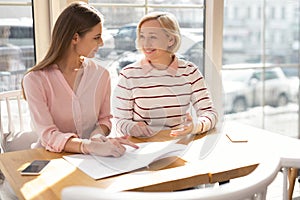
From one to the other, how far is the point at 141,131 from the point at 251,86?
216 cm

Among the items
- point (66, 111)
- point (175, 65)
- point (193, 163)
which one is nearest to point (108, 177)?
point (193, 163)

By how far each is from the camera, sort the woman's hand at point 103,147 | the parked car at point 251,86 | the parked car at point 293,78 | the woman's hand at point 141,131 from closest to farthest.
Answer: the woman's hand at point 103,147
the woman's hand at point 141,131
the parked car at point 251,86
the parked car at point 293,78

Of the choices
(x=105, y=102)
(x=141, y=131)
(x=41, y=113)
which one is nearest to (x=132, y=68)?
(x=105, y=102)

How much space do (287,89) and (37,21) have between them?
2474mm

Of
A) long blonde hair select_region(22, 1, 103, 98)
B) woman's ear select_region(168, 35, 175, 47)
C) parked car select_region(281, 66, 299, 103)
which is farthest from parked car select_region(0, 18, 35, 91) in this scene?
parked car select_region(281, 66, 299, 103)

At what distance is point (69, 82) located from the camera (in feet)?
5.42

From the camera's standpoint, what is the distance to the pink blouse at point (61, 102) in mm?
1551

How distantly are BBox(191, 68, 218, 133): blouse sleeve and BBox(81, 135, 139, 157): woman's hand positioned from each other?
384mm

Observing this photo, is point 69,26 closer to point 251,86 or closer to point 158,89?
point 158,89

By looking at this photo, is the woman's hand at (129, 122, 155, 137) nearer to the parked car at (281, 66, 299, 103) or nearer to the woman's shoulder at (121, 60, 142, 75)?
the woman's shoulder at (121, 60, 142, 75)

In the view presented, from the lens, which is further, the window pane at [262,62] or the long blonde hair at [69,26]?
the window pane at [262,62]

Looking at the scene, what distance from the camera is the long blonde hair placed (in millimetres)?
1622

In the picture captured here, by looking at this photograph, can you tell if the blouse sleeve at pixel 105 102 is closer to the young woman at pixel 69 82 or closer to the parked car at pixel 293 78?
A: the young woman at pixel 69 82

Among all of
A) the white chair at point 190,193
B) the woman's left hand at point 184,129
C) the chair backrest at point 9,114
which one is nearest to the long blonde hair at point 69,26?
the chair backrest at point 9,114
